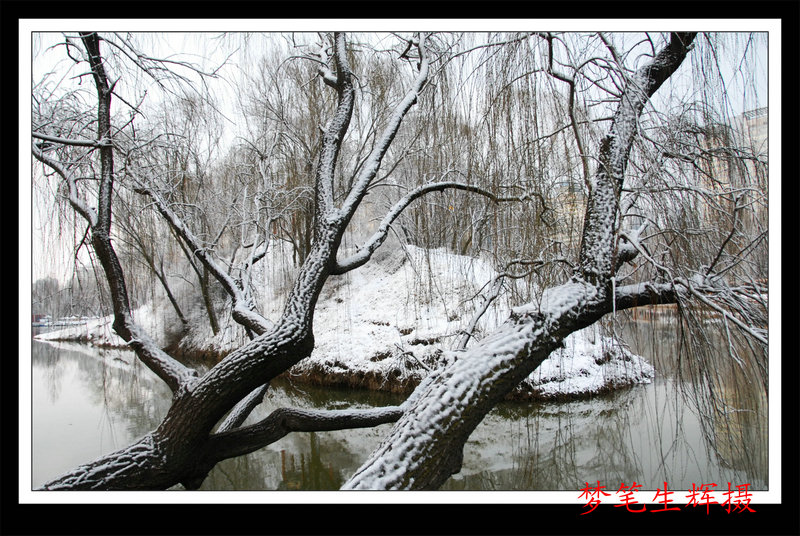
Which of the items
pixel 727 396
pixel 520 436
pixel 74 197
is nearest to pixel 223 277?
pixel 74 197

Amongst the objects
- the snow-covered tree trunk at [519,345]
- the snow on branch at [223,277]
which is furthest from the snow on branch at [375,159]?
the snow-covered tree trunk at [519,345]

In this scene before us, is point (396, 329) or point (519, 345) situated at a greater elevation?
point (519, 345)

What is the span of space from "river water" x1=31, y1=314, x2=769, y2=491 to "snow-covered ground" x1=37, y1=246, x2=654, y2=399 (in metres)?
0.16

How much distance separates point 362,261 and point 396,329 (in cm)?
137

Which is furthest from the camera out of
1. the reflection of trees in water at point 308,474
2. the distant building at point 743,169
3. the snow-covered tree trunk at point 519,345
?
the reflection of trees in water at point 308,474

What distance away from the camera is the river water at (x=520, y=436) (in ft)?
5.08

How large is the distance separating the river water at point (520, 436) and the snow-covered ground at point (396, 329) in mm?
157

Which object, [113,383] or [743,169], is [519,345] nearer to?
[743,169]

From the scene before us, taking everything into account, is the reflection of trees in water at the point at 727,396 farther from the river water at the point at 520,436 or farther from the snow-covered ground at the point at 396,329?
the snow-covered ground at the point at 396,329

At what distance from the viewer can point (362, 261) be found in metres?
2.02

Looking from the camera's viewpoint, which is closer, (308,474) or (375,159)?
(375,159)
